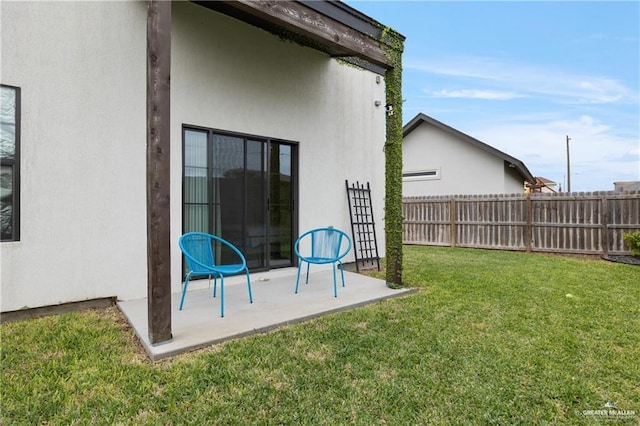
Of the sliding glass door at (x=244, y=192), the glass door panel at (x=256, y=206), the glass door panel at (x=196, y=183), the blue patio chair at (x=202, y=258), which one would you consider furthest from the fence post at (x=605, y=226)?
the glass door panel at (x=196, y=183)

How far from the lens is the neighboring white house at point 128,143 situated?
132 inches

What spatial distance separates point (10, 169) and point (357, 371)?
3.66 meters

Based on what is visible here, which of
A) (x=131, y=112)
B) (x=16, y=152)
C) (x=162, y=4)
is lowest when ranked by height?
(x=16, y=152)

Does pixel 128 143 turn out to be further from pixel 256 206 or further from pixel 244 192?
pixel 256 206

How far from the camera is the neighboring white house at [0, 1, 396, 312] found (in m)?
3.35

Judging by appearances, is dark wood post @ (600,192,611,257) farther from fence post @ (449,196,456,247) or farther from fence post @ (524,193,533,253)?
fence post @ (449,196,456,247)

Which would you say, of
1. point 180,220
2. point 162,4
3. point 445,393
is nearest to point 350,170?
point 180,220

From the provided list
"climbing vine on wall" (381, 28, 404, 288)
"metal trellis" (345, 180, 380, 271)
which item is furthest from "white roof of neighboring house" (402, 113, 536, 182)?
"climbing vine on wall" (381, 28, 404, 288)

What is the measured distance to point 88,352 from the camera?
2.62 m

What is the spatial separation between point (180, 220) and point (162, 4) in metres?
2.40

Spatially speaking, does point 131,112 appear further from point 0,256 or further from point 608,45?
point 608,45

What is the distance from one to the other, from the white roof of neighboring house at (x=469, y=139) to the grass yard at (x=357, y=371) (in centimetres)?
890

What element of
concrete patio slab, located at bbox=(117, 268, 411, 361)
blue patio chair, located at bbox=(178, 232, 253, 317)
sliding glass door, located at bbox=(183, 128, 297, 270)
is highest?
sliding glass door, located at bbox=(183, 128, 297, 270)

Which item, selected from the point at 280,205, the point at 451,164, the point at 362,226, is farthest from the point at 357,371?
the point at 451,164
